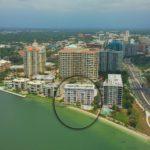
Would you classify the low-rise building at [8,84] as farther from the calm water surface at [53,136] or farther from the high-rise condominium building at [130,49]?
the high-rise condominium building at [130,49]

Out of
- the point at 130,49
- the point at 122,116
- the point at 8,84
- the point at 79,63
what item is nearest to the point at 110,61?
the point at 79,63

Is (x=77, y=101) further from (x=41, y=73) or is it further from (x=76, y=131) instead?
(x=41, y=73)

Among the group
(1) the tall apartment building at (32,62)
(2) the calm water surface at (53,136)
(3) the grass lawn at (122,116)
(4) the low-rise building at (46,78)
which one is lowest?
(2) the calm water surface at (53,136)

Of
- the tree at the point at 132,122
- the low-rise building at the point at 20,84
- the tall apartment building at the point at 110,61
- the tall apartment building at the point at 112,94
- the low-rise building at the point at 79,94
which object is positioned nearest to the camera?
the tree at the point at 132,122

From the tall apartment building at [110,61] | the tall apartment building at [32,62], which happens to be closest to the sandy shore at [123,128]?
the tall apartment building at [32,62]

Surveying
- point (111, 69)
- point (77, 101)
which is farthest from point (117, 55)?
point (77, 101)

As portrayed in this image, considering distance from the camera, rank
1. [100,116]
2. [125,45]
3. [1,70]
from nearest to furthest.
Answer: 1. [100,116]
2. [1,70]
3. [125,45]
